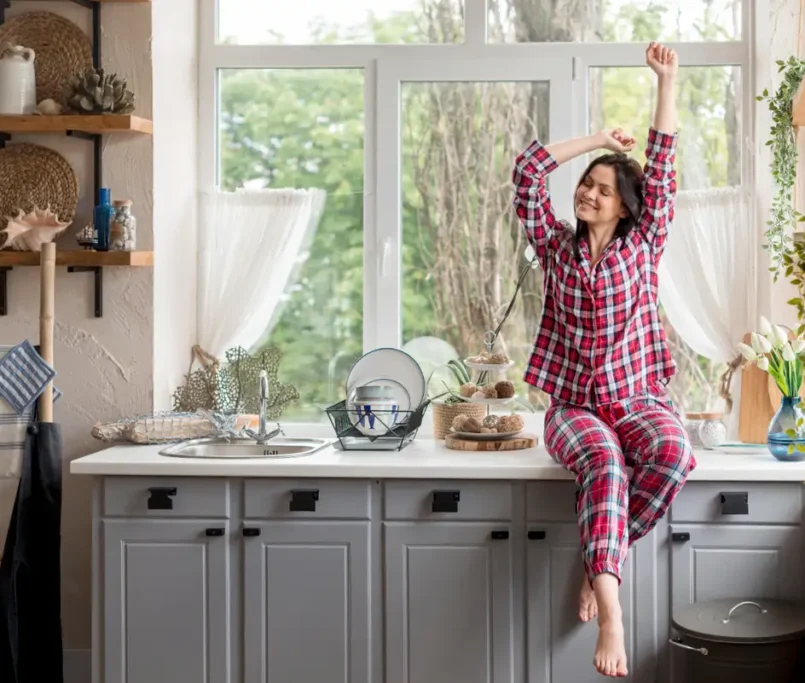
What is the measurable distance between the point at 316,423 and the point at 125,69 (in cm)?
129

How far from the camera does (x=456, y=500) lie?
2760 millimetres

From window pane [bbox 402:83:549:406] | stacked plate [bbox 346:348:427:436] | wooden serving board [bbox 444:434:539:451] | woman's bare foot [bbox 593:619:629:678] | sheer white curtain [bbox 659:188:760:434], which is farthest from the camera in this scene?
window pane [bbox 402:83:549:406]

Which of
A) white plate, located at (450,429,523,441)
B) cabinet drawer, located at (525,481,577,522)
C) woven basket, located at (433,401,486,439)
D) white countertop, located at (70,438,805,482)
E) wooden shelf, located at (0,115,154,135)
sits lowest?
cabinet drawer, located at (525,481,577,522)

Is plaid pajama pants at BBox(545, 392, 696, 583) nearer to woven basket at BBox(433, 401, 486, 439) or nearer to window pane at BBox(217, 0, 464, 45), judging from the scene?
woven basket at BBox(433, 401, 486, 439)

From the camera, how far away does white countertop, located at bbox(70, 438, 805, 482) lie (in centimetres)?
271

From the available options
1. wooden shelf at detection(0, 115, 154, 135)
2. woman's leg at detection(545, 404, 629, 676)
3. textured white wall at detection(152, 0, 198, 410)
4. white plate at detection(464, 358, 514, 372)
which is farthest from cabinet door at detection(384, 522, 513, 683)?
wooden shelf at detection(0, 115, 154, 135)

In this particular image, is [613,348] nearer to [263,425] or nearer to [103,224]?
[263,425]

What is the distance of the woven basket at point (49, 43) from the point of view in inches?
125

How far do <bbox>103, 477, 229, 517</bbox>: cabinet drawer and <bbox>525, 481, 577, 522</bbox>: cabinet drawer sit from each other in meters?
0.81

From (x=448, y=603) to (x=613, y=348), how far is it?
81 centimetres

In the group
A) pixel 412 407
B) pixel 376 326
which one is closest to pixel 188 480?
pixel 412 407

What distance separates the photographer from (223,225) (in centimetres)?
353

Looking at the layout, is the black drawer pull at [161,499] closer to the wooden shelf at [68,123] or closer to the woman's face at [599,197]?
the wooden shelf at [68,123]

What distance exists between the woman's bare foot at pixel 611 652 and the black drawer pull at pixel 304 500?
83 centimetres
